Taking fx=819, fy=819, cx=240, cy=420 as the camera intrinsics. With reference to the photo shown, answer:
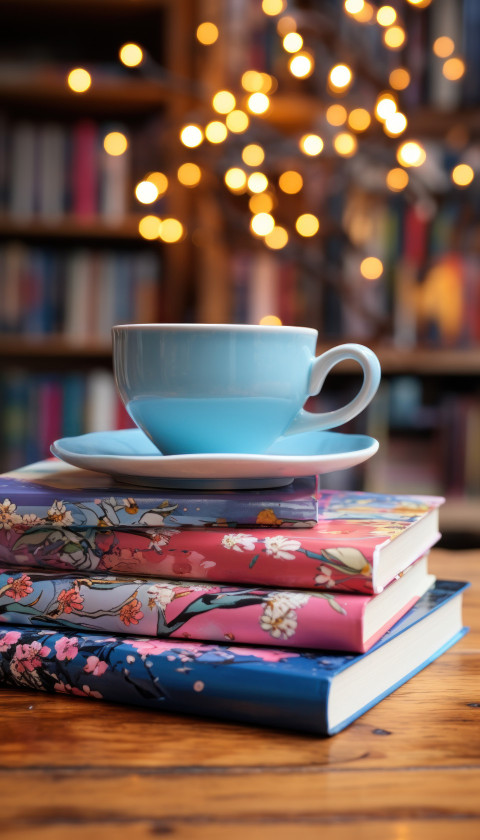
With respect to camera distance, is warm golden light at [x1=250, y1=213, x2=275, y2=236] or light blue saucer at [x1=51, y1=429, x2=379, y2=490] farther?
warm golden light at [x1=250, y1=213, x2=275, y2=236]

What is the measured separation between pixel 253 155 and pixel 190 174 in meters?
0.22

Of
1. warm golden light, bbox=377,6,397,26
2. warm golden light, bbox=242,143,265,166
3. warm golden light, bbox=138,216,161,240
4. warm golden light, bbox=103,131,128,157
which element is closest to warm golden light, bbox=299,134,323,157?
warm golden light, bbox=242,143,265,166

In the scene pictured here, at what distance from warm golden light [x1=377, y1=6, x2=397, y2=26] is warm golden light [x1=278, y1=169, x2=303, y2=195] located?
0.48 meters

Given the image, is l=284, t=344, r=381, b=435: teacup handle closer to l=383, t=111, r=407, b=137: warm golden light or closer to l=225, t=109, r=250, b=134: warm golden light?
l=383, t=111, r=407, b=137: warm golden light

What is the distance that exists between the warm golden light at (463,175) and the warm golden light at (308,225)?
33 cm

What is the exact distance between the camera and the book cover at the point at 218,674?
1.34ft

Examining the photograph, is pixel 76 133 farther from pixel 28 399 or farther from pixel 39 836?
pixel 39 836

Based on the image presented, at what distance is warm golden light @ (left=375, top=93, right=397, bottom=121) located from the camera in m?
1.63

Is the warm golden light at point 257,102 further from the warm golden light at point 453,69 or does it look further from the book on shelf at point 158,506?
the book on shelf at point 158,506

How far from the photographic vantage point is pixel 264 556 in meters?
0.46

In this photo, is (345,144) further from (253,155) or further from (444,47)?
(444,47)

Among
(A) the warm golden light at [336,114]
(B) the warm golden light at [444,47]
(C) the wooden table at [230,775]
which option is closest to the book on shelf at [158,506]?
(C) the wooden table at [230,775]

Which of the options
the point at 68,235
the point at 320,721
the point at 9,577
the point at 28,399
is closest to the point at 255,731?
the point at 320,721

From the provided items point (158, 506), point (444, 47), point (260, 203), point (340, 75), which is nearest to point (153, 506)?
point (158, 506)
